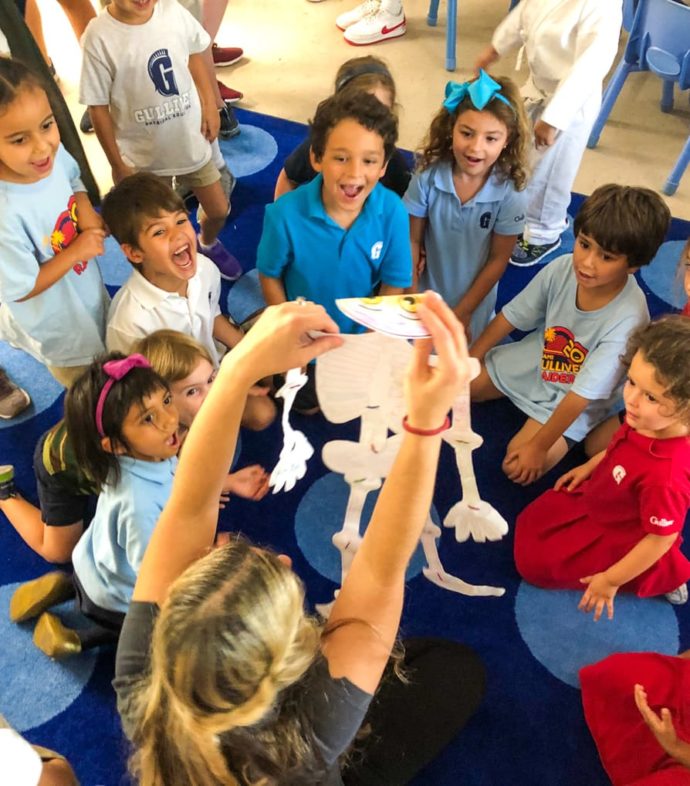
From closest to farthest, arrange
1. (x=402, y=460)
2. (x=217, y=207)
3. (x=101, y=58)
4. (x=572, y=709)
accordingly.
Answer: (x=402, y=460) → (x=572, y=709) → (x=101, y=58) → (x=217, y=207)

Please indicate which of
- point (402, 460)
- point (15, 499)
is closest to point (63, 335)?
point (15, 499)

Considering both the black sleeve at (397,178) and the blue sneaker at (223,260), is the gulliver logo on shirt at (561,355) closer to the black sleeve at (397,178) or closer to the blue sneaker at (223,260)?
the black sleeve at (397,178)

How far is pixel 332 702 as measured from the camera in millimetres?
675

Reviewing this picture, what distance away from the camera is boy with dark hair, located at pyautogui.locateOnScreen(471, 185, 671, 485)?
1.32m

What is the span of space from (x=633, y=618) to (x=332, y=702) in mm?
883

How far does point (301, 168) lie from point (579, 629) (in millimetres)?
1231

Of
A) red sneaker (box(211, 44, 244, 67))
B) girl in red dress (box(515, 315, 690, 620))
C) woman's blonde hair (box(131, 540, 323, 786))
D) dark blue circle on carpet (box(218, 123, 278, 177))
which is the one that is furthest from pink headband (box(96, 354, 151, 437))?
red sneaker (box(211, 44, 244, 67))

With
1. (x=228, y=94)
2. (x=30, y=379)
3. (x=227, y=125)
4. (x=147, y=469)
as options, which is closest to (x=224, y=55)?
(x=228, y=94)

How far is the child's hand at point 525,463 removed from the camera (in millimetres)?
1467

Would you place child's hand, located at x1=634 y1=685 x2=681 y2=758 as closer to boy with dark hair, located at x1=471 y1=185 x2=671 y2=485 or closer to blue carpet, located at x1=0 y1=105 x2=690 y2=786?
blue carpet, located at x1=0 y1=105 x2=690 y2=786

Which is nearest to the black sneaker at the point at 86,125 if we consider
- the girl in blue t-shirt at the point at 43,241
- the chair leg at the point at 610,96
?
the girl in blue t-shirt at the point at 43,241

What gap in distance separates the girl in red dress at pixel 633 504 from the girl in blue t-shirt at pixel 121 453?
756 mm

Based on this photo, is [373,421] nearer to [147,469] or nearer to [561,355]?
[147,469]

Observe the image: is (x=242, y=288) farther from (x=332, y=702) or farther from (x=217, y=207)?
(x=332, y=702)
